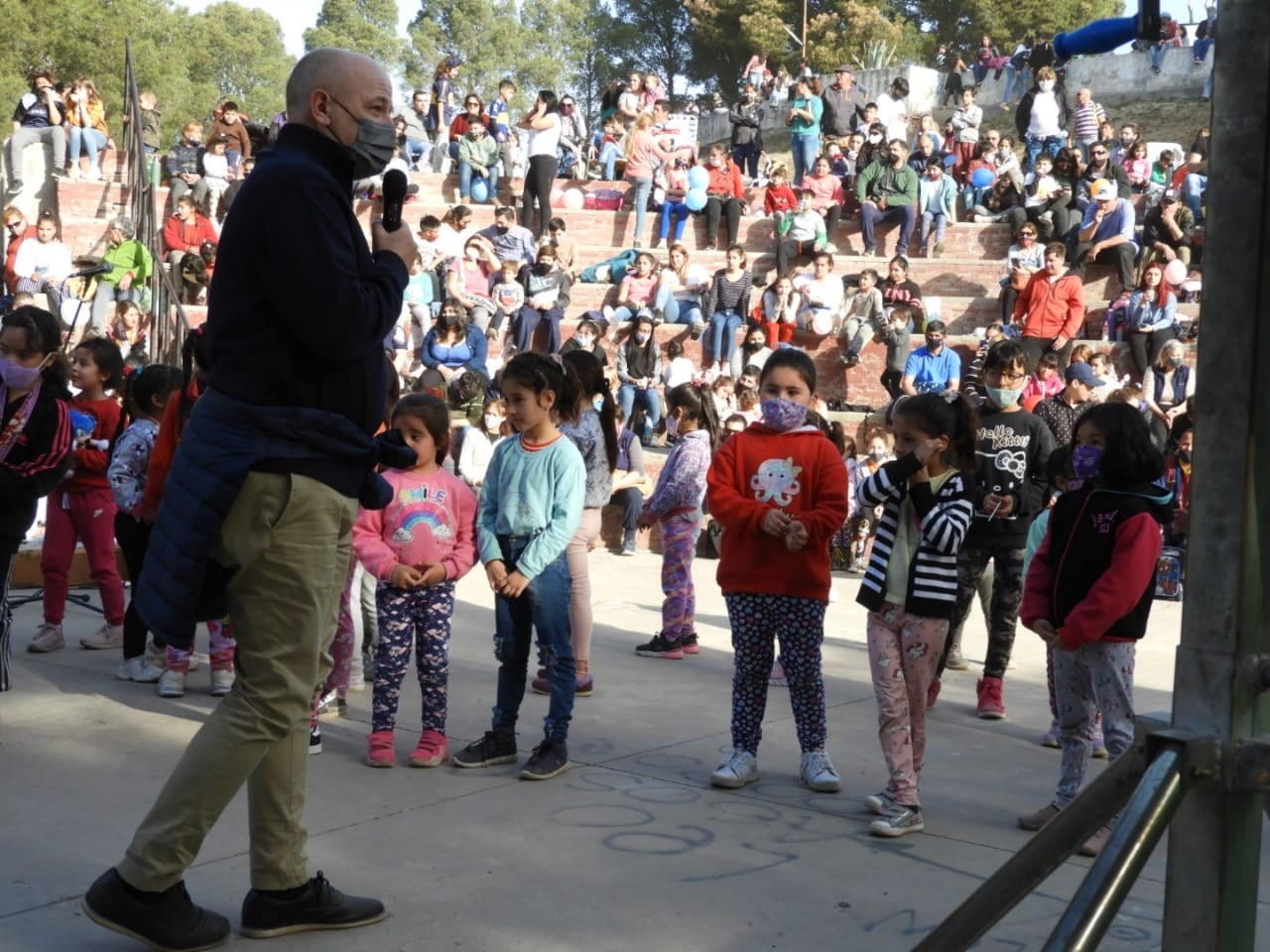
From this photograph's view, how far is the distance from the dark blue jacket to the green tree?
217 feet

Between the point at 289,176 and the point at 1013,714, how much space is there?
4.48 metres

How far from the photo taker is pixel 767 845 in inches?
179

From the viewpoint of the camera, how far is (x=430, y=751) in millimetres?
5406

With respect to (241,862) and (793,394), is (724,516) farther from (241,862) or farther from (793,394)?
(241,862)

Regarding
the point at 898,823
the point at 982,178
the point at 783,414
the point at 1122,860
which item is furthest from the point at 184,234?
the point at 1122,860

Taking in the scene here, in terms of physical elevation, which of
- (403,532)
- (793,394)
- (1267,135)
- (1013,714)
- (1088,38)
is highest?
(1088,38)

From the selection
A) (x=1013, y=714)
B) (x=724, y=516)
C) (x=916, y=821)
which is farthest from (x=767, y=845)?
(x=1013, y=714)

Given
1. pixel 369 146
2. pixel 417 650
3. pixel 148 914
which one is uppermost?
pixel 369 146

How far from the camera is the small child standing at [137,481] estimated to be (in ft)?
21.7

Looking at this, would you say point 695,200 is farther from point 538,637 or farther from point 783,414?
point 538,637

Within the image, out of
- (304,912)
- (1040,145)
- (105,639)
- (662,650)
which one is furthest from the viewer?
(1040,145)

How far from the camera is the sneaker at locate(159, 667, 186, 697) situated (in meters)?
6.39

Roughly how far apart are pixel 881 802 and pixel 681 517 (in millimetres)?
3385

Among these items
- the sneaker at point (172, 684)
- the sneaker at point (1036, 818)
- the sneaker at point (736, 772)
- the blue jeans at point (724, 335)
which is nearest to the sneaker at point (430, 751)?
the sneaker at point (736, 772)
